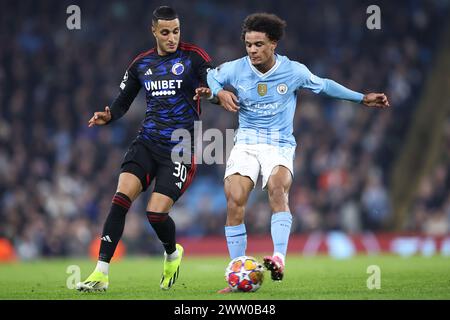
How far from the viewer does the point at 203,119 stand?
68.2 ft

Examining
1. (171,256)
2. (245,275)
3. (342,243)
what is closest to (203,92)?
(245,275)

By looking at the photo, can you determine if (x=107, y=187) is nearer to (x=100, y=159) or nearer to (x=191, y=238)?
(x=100, y=159)

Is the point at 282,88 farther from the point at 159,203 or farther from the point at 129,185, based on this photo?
the point at 129,185

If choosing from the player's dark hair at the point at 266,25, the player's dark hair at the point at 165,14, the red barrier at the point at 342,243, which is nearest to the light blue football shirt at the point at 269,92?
the player's dark hair at the point at 266,25

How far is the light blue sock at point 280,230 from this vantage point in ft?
27.0

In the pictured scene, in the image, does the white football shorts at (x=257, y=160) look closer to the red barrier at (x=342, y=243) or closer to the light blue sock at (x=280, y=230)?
the light blue sock at (x=280, y=230)

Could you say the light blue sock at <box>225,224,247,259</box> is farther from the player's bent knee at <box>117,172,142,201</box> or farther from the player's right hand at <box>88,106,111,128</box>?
the player's right hand at <box>88,106,111,128</box>

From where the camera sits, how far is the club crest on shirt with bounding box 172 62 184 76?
8.98 meters

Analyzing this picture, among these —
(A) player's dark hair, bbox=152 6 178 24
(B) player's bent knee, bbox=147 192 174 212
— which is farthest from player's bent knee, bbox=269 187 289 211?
(A) player's dark hair, bbox=152 6 178 24

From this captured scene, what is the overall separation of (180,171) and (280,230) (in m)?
1.28

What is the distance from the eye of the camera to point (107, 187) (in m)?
19.5

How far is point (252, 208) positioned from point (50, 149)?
15.0ft
